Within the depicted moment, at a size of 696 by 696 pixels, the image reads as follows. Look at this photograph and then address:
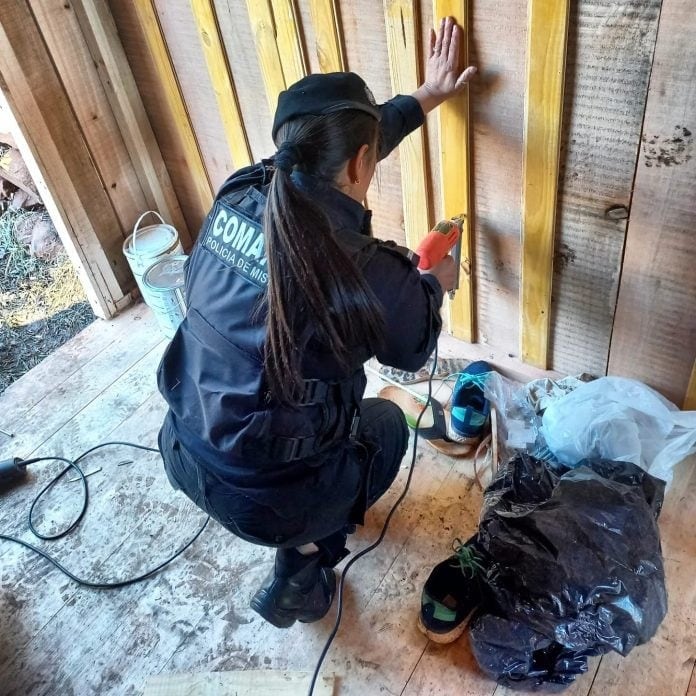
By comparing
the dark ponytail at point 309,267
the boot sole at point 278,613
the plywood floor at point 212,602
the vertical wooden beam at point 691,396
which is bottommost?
the plywood floor at point 212,602

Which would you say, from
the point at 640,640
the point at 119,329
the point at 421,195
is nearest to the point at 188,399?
the point at 421,195

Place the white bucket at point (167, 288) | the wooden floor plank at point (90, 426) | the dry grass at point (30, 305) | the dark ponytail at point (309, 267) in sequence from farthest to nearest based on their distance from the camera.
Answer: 1. the dry grass at point (30, 305)
2. the white bucket at point (167, 288)
3. the wooden floor plank at point (90, 426)
4. the dark ponytail at point (309, 267)

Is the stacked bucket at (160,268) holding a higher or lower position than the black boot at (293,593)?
higher

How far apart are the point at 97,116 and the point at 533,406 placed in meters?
1.68

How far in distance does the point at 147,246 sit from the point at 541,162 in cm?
142

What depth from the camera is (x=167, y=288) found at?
2.10 m

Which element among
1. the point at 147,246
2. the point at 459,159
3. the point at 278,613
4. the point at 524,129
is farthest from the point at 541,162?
the point at 147,246

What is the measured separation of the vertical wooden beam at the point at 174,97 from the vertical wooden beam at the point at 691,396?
5.42 feet

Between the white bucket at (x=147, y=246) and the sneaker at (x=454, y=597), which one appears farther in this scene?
the white bucket at (x=147, y=246)

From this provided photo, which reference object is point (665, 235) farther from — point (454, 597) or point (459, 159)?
point (454, 597)

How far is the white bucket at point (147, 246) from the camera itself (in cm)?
221

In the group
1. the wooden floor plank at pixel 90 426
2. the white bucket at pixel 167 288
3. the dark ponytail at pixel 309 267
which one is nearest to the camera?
the dark ponytail at pixel 309 267

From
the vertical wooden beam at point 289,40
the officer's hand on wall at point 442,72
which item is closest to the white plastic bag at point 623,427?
the officer's hand on wall at point 442,72

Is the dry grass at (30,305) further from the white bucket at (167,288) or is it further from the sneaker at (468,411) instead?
the sneaker at (468,411)
